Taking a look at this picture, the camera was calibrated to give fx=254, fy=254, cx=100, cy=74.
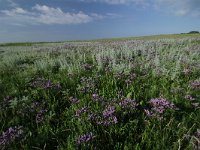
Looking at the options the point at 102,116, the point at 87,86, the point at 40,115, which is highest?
the point at 87,86

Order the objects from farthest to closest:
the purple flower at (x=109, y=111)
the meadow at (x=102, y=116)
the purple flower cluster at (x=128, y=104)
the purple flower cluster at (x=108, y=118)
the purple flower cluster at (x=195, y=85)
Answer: the purple flower cluster at (x=195, y=85) < the purple flower cluster at (x=128, y=104) < the purple flower at (x=109, y=111) < the purple flower cluster at (x=108, y=118) < the meadow at (x=102, y=116)

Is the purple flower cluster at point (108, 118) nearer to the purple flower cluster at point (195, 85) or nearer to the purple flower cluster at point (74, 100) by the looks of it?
the purple flower cluster at point (74, 100)

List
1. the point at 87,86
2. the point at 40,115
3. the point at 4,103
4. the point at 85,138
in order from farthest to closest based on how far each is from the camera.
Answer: the point at 87,86 < the point at 4,103 < the point at 40,115 < the point at 85,138

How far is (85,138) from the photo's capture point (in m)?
3.48

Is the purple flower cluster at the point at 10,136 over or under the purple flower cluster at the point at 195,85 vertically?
under

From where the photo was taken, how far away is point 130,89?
5391 mm

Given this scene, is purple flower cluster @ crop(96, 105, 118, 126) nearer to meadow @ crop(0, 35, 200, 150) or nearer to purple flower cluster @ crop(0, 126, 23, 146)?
meadow @ crop(0, 35, 200, 150)

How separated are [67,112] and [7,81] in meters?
3.10

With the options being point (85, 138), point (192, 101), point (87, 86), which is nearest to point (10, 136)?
point (85, 138)

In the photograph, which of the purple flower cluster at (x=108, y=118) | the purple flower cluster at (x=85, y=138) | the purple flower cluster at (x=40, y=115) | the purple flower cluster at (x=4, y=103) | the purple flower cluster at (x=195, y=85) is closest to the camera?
the purple flower cluster at (x=85, y=138)

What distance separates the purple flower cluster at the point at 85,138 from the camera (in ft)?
11.1

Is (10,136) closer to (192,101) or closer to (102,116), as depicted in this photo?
(102,116)

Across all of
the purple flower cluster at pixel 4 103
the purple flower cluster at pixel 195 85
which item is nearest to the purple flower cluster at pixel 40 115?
the purple flower cluster at pixel 4 103

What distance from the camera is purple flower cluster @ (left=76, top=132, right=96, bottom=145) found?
3.40 meters
